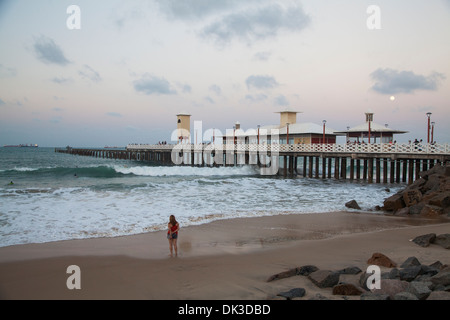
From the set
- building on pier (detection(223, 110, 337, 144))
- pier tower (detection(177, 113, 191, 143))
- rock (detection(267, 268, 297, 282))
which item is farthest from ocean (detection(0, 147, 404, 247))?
pier tower (detection(177, 113, 191, 143))

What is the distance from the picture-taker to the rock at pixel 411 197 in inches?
584

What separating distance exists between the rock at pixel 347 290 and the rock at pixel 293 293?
50 cm

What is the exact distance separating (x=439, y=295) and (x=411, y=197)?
38.7 ft

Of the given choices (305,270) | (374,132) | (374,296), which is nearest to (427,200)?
(305,270)

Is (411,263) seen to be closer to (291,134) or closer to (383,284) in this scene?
(383,284)

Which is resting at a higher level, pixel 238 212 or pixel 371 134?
pixel 371 134

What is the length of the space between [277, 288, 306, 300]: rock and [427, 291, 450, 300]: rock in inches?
65.4

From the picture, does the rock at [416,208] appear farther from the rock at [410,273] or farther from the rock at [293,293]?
the rock at [293,293]

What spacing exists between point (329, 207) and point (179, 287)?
1125 centimetres

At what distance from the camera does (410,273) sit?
5660mm
